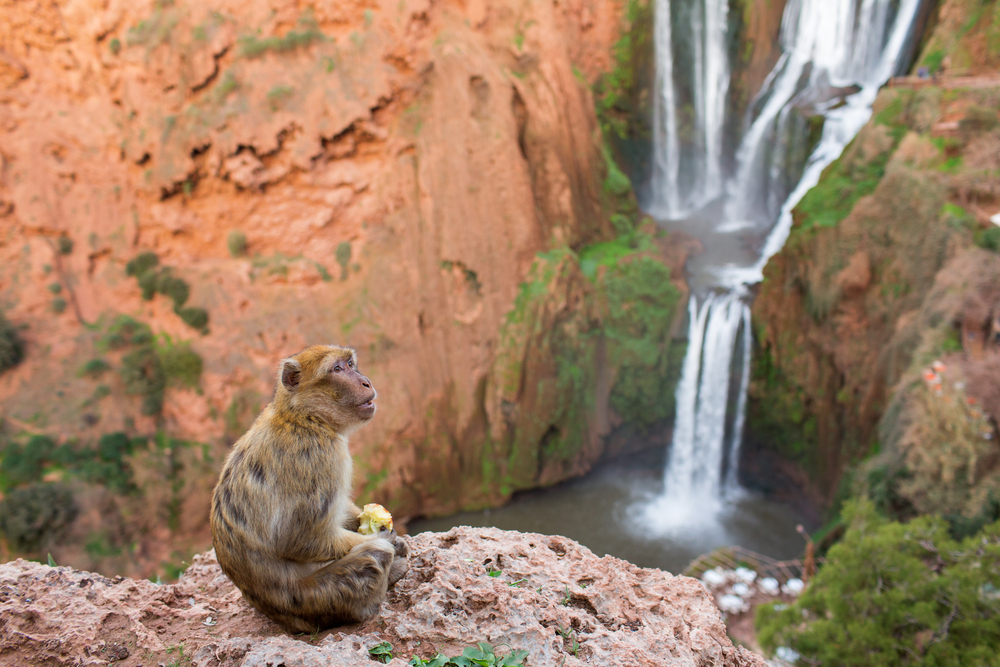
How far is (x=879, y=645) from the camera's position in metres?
7.05

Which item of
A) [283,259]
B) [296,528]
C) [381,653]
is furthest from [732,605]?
[283,259]

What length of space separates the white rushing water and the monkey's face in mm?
14417

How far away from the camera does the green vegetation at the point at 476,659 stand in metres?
2.66

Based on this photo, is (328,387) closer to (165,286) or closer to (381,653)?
(381,653)

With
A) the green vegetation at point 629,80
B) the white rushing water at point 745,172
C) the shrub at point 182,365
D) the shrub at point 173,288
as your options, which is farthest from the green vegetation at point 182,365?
the green vegetation at point 629,80

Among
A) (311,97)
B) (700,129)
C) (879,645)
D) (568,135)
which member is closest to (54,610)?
(879,645)

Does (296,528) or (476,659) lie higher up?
(296,528)

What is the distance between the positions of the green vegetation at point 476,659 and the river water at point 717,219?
1271cm

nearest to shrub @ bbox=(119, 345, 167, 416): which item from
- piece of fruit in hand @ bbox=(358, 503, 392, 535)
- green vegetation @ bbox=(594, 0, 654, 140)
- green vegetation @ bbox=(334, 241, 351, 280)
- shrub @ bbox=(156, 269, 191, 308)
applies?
shrub @ bbox=(156, 269, 191, 308)

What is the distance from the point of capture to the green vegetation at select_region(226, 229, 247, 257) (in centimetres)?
1614

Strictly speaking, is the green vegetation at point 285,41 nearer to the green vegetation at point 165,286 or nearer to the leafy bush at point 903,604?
the green vegetation at point 165,286

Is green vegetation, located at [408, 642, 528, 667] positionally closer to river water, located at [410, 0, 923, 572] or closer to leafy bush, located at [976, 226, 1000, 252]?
river water, located at [410, 0, 923, 572]

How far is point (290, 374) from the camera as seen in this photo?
10.7ft

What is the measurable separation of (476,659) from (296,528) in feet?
3.88
